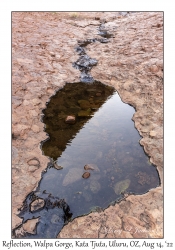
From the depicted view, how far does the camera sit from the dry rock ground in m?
2.92

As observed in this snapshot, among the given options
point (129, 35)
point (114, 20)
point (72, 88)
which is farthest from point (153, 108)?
point (114, 20)

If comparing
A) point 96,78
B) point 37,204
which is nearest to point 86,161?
point 37,204

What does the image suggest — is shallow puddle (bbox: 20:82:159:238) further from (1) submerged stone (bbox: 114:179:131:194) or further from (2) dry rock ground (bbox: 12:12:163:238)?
(2) dry rock ground (bbox: 12:12:163:238)

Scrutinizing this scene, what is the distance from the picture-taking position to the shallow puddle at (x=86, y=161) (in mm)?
3125

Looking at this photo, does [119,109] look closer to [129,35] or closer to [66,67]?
[66,67]

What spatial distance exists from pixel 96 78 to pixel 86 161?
3.04 m

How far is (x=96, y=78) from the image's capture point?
6066mm

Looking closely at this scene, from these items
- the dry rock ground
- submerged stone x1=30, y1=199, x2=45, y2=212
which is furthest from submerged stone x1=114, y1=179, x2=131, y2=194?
submerged stone x1=30, y1=199, x2=45, y2=212

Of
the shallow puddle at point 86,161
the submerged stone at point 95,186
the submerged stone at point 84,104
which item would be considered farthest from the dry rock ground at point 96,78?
the submerged stone at point 84,104

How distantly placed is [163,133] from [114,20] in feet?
28.4

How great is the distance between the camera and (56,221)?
2.98 metres

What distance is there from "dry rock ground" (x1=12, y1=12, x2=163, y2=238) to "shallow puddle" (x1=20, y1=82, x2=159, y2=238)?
136 millimetres

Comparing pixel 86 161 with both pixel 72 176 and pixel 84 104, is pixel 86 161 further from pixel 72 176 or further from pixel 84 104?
pixel 84 104

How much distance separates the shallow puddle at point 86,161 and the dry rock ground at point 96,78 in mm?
136
